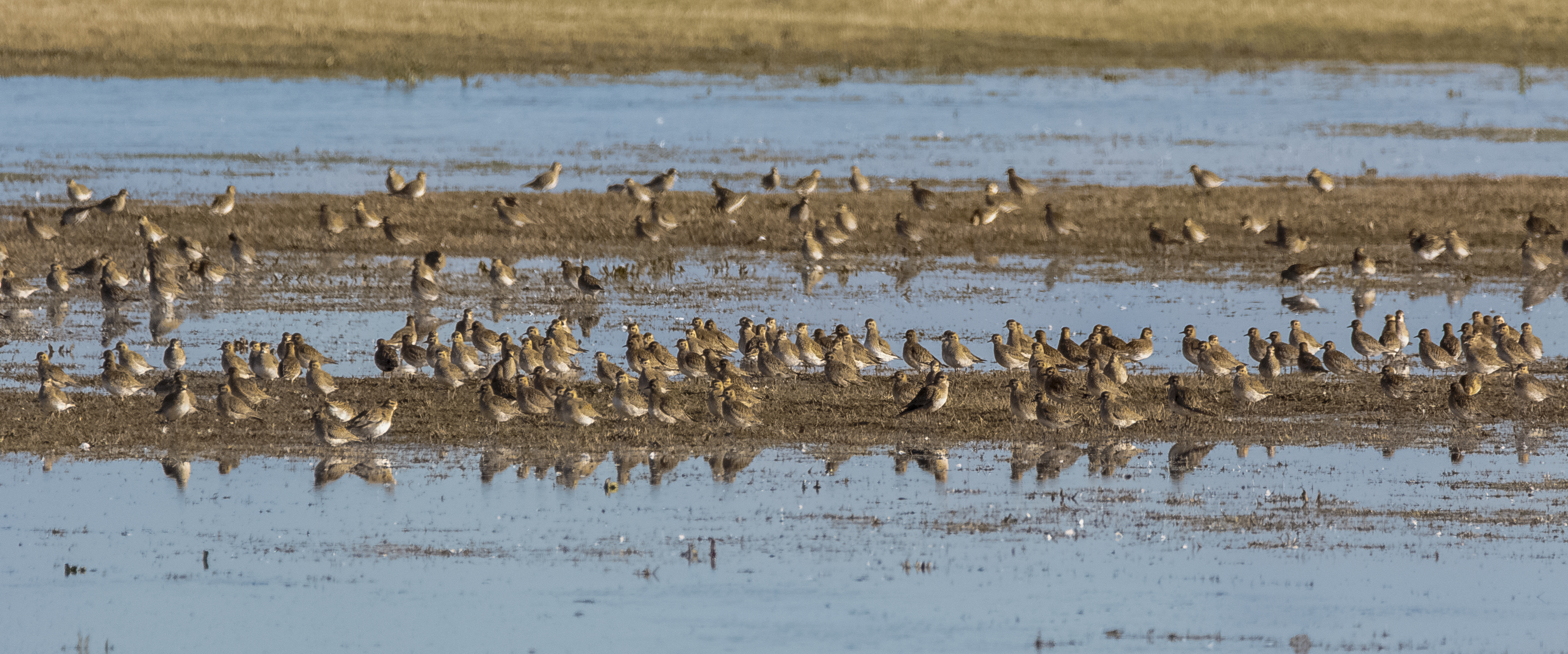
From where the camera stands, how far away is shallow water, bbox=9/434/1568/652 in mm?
10867

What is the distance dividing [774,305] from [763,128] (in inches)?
893

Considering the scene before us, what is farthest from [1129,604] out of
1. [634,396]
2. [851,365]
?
[851,365]

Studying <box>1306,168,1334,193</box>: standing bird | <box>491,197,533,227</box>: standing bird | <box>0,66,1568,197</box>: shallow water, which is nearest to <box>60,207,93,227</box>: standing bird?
<box>0,66,1568,197</box>: shallow water

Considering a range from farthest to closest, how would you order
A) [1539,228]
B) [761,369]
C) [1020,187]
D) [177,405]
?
[1020,187], [1539,228], [761,369], [177,405]

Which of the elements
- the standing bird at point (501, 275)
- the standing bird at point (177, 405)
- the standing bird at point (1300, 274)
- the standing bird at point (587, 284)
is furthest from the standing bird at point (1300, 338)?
the standing bird at point (177, 405)

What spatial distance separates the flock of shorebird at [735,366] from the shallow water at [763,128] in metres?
14.0

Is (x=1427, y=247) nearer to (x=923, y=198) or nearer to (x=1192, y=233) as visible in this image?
(x=1192, y=233)

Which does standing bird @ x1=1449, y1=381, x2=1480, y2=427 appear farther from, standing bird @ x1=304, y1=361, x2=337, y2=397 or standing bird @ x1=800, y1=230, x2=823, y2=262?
standing bird @ x1=800, y1=230, x2=823, y2=262

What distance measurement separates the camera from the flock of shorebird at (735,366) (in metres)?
15.9

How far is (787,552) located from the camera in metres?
12.4

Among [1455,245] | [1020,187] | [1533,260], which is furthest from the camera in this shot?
[1020,187]

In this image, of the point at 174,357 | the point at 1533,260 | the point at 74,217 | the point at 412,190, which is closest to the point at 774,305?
the point at 174,357

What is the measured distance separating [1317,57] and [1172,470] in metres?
55.0

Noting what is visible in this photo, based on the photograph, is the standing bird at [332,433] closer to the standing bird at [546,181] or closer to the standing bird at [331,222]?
the standing bird at [331,222]
